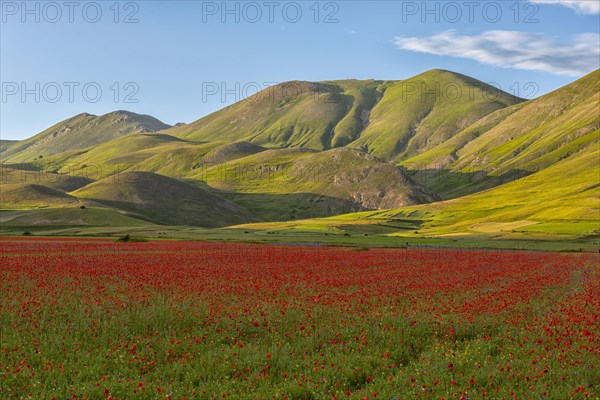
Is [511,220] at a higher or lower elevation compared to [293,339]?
lower

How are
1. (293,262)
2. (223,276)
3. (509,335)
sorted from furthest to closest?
(293,262), (223,276), (509,335)

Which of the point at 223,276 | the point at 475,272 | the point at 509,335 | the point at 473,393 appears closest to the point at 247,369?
the point at 473,393

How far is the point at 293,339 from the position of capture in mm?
17812

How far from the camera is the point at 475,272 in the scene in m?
40.1

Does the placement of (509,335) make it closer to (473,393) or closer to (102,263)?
(473,393)

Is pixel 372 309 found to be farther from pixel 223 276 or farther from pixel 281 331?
pixel 223 276

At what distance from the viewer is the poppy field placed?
13.1m

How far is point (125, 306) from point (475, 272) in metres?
27.4

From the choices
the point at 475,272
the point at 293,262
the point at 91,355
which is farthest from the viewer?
the point at 293,262

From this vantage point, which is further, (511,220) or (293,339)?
(511,220)

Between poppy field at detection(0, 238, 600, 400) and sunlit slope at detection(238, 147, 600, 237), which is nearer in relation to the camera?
poppy field at detection(0, 238, 600, 400)

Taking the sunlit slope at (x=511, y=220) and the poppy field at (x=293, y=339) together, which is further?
the sunlit slope at (x=511, y=220)

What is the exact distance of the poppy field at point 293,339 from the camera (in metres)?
13.1

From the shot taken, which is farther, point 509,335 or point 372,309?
point 372,309
